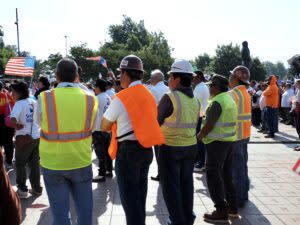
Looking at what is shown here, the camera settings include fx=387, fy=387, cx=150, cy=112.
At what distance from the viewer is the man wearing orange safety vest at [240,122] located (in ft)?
18.1

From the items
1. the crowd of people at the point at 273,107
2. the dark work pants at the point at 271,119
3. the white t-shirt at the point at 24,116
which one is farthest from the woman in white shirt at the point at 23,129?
the dark work pants at the point at 271,119

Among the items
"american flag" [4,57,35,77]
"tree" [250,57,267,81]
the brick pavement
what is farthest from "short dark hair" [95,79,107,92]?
"tree" [250,57,267,81]

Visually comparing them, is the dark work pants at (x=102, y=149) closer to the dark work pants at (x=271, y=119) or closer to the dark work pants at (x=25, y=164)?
the dark work pants at (x=25, y=164)

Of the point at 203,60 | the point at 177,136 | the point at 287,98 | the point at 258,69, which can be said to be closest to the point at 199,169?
the point at 177,136

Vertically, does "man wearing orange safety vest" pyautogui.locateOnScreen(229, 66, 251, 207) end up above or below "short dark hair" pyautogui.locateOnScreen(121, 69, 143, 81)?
below

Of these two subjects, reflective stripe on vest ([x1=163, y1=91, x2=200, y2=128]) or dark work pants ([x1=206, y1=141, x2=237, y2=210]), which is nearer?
reflective stripe on vest ([x1=163, y1=91, x2=200, y2=128])

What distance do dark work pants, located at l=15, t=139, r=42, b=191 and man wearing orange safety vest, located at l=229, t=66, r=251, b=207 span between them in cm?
313

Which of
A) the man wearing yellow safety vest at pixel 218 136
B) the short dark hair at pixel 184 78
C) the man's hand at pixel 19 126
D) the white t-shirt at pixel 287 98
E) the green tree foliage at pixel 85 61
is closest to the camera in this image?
the short dark hair at pixel 184 78

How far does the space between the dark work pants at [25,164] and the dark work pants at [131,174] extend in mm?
2696

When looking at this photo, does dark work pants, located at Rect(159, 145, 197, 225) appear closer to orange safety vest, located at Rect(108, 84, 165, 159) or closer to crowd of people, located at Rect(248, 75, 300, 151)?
orange safety vest, located at Rect(108, 84, 165, 159)

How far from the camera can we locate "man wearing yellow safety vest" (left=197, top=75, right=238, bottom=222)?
4914mm

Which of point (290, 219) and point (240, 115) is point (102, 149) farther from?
point (290, 219)

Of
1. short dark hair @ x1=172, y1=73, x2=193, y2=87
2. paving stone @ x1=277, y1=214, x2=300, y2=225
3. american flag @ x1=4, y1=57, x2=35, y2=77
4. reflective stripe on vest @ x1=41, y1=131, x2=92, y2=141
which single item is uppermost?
american flag @ x1=4, y1=57, x2=35, y2=77

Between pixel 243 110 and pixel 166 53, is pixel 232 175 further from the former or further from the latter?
pixel 166 53
